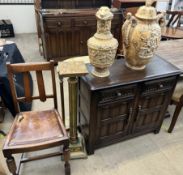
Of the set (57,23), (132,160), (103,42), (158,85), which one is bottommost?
(132,160)

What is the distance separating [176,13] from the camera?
329 centimetres

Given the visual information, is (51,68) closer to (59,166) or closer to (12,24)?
(59,166)

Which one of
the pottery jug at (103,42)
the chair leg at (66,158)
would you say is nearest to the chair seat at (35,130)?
the chair leg at (66,158)

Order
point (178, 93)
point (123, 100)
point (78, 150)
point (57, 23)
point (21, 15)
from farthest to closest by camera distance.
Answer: point (21, 15) < point (57, 23) < point (178, 93) < point (78, 150) < point (123, 100)

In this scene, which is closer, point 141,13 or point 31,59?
point 141,13

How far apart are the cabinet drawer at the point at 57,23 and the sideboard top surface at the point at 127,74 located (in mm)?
1520

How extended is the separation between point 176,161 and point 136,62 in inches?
40.0

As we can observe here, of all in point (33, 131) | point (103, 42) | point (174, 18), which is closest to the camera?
point (103, 42)

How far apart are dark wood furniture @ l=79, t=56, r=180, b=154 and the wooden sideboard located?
1.53m

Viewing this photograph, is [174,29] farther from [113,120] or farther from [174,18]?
[113,120]

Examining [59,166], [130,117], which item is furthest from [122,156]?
[59,166]

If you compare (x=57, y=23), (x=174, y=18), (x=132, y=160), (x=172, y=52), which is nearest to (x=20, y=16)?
(x=57, y=23)

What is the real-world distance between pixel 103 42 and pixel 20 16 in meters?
3.86

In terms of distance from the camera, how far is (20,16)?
448cm
